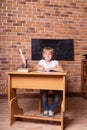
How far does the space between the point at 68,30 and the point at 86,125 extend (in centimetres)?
242

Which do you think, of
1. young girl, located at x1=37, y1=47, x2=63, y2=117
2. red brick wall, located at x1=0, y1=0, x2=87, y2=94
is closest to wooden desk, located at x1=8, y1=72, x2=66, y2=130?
young girl, located at x1=37, y1=47, x2=63, y2=117

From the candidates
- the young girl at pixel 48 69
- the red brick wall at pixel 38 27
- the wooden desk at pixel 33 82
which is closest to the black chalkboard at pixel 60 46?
the red brick wall at pixel 38 27

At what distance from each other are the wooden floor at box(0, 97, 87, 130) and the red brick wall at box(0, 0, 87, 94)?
0.65 meters

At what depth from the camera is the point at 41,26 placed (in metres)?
4.74

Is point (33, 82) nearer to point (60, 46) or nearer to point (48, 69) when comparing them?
point (48, 69)

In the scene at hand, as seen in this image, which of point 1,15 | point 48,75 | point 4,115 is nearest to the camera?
point 48,75

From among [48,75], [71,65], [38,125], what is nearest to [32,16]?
[71,65]

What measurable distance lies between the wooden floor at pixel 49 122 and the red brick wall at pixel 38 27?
0.65 meters

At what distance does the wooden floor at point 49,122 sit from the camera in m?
2.87

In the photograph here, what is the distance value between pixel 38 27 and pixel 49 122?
7.63 feet

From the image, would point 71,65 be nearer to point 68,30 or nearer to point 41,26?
point 68,30

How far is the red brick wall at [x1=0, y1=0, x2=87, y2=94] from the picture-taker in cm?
467

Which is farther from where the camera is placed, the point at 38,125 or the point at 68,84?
the point at 68,84

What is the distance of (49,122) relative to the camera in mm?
3074
